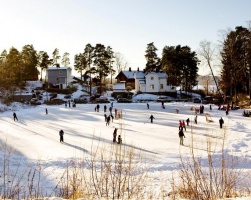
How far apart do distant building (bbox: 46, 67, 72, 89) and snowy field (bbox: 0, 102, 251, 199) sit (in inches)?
1382

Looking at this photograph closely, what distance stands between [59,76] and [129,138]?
2187 inches

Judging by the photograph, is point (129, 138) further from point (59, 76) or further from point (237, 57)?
point (59, 76)

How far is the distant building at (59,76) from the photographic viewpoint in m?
76.1

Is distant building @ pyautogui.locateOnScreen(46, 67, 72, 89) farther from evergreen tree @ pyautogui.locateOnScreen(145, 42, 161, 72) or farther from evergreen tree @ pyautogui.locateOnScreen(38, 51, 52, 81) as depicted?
evergreen tree @ pyautogui.locateOnScreen(145, 42, 161, 72)

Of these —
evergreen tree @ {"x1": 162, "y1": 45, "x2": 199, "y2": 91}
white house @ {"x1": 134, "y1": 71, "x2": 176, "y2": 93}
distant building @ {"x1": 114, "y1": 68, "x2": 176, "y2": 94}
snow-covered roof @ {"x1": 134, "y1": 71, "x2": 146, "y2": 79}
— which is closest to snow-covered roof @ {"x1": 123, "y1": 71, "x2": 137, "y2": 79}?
snow-covered roof @ {"x1": 134, "y1": 71, "x2": 146, "y2": 79}

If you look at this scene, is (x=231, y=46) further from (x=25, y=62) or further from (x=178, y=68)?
(x=25, y=62)

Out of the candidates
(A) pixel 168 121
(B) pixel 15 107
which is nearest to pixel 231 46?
(A) pixel 168 121

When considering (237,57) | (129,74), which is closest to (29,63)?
(129,74)

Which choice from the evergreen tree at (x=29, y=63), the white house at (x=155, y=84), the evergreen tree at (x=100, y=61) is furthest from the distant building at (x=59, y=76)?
the white house at (x=155, y=84)

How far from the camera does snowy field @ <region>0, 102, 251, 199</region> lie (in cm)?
1596

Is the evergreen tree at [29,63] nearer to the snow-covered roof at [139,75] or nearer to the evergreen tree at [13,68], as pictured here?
the evergreen tree at [13,68]

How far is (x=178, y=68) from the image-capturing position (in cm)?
6153

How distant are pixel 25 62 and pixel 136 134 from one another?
54.2m

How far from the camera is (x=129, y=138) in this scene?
24.5 metres
